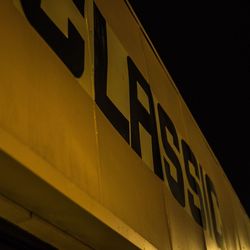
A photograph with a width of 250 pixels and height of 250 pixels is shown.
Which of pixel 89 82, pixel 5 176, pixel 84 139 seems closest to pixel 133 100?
pixel 89 82

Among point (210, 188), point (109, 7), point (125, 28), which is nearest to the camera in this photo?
point (109, 7)

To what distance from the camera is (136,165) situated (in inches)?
111

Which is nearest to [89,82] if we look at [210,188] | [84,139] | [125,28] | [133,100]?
[84,139]

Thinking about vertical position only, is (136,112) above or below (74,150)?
above

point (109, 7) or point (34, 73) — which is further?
point (109, 7)

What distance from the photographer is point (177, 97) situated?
480cm

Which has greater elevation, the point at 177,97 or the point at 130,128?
the point at 177,97

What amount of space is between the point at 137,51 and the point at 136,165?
3.74 feet

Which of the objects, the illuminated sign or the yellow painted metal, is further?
the illuminated sign

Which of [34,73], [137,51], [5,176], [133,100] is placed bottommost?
[5,176]

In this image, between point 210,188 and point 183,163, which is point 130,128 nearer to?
point 183,163

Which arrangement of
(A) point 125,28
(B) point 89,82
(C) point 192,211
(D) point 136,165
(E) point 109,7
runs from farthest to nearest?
(C) point 192,211, (A) point 125,28, (E) point 109,7, (D) point 136,165, (B) point 89,82

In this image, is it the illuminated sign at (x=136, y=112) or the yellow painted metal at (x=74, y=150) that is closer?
the yellow painted metal at (x=74, y=150)

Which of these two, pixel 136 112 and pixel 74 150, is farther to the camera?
pixel 136 112
